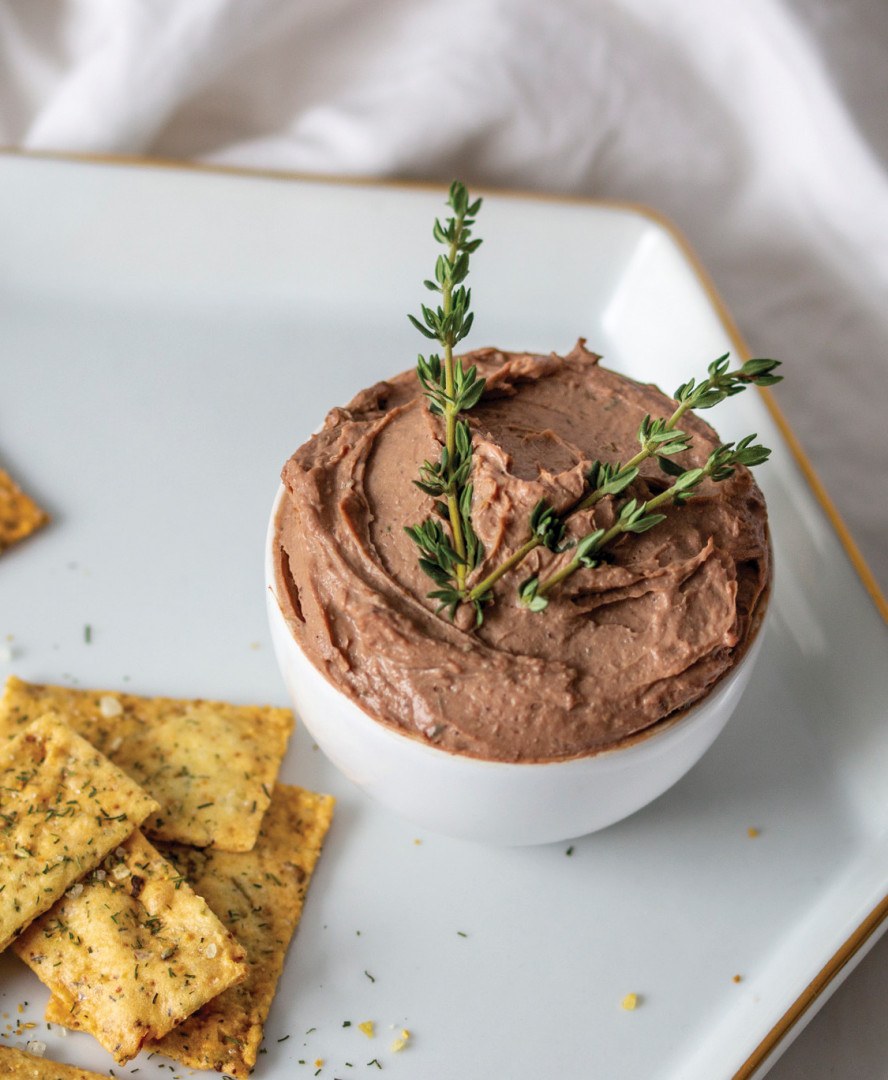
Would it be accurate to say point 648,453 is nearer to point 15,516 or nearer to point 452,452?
point 452,452

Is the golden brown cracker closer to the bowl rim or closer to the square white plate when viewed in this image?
the square white plate

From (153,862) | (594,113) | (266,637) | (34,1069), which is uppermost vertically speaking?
(594,113)

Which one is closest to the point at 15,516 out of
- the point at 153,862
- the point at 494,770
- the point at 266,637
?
the point at 266,637

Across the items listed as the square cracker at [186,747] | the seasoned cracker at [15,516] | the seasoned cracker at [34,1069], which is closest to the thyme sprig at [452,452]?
the square cracker at [186,747]

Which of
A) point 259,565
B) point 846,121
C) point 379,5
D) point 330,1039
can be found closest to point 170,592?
point 259,565

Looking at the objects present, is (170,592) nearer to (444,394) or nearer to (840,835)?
(444,394)

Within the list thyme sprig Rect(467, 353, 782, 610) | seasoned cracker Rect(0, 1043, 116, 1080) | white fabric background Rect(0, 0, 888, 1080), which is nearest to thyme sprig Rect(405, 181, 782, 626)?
thyme sprig Rect(467, 353, 782, 610)
